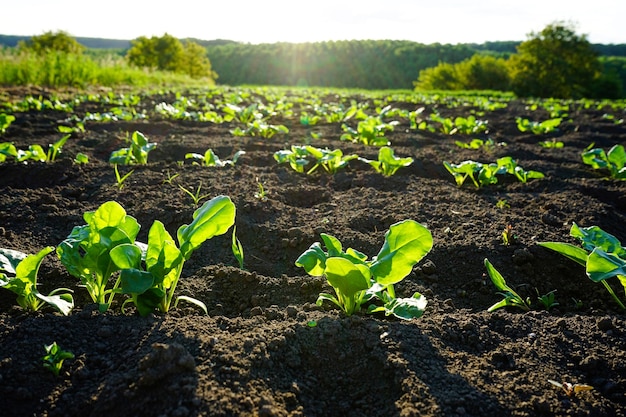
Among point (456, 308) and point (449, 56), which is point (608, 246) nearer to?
point (456, 308)

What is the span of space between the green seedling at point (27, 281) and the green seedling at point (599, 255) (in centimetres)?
163

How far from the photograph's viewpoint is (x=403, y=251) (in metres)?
1.53

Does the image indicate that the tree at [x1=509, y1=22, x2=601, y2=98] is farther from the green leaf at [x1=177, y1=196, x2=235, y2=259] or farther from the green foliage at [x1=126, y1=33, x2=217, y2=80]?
the green leaf at [x1=177, y1=196, x2=235, y2=259]

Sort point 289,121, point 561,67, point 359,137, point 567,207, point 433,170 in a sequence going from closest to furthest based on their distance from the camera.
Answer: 1. point 567,207
2. point 433,170
3. point 359,137
4. point 289,121
5. point 561,67

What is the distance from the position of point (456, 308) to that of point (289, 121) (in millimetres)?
5527

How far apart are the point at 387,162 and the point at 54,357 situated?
8.52ft

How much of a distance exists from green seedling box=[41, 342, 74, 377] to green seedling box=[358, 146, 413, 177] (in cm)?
246

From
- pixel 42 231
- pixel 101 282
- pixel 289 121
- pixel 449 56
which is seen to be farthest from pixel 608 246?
pixel 449 56

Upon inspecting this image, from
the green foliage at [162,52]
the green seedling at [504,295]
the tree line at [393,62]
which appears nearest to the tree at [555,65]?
the tree line at [393,62]

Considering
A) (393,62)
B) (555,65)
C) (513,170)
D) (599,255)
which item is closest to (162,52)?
(555,65)

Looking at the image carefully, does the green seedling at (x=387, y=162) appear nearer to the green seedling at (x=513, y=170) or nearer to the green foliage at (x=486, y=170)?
the green foliage at (x=486, y=170)

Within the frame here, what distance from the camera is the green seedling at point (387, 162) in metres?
3.38

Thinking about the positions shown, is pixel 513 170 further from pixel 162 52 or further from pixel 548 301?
pixel 162 52

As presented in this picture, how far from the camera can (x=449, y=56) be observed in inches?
2958
